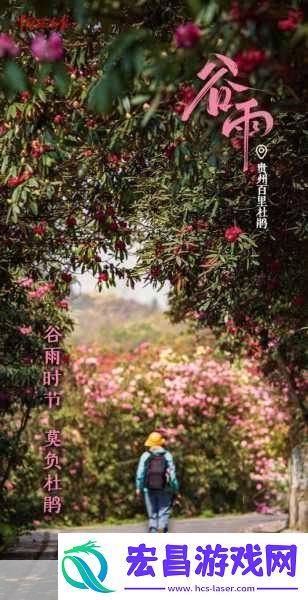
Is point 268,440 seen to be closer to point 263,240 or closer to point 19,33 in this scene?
point 263,240

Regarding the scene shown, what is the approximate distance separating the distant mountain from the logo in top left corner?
5493 cm

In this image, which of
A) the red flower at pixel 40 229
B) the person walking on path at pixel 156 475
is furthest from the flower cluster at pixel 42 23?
the person walking on path at pixel 156 475

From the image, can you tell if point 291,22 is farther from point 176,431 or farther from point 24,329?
point 176,431

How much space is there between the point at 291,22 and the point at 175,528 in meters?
15.9

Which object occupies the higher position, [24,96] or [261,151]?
[261,151]

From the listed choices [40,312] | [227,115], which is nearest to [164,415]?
[40,312]

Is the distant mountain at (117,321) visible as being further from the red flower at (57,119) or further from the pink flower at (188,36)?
the pink flower at (188,36)

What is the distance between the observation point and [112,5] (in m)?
5.18

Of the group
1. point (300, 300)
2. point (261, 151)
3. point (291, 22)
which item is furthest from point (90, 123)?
point (291, 22)

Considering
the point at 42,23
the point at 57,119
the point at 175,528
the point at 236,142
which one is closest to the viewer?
the point at 42,23

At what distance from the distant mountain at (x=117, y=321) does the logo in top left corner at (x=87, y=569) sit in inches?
2163

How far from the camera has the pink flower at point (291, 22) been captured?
5000 mm

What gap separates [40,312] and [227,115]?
749 cm

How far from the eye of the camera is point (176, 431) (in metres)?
23.2
